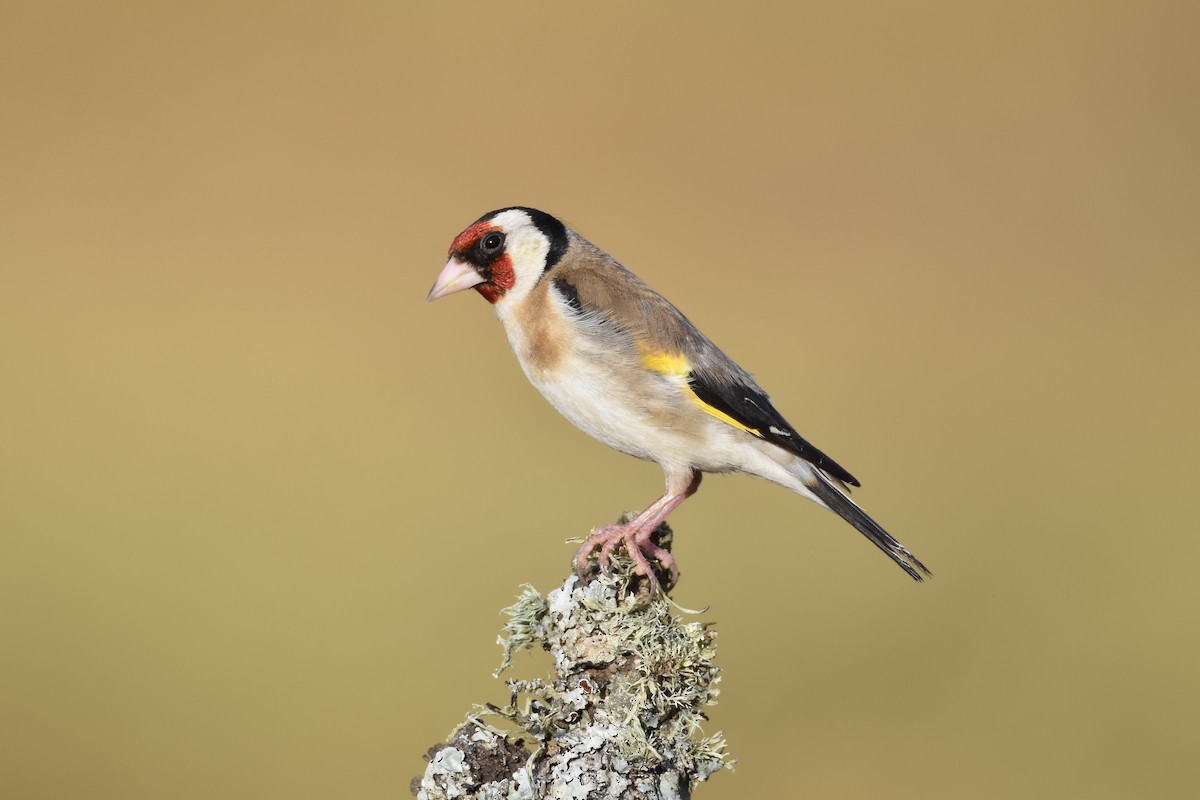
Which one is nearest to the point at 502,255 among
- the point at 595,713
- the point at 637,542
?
the point at 637,542

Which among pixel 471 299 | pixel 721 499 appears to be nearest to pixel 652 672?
pixel 721 499

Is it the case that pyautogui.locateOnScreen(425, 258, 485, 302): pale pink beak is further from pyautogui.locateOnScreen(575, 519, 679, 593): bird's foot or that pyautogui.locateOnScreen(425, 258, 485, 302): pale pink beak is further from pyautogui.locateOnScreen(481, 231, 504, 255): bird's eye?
pyautogui.locateOnScreen(575, 519, 679, 593): bird's foot

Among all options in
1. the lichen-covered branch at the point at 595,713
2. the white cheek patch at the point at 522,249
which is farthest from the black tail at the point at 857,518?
the white cheek patch at the point at 522,249

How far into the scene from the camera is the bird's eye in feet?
10.8

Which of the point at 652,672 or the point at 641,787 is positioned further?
the point at 652,672

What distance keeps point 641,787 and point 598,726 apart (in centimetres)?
13

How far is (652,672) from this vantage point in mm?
2170

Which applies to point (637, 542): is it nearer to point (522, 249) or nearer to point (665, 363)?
point (665, 363)

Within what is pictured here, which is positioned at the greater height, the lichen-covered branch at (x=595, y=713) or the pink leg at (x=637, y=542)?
the pink leg at (x=637, y=542)

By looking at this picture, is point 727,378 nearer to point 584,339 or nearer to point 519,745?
point 584,339

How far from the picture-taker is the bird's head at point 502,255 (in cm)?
328

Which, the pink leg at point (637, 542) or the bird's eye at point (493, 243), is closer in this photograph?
the pink leg at point (637, 542)

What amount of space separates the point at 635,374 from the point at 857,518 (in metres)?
0.73

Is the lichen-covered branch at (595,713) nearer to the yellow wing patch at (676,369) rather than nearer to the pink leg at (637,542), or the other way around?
the pink leg at (637,542)
